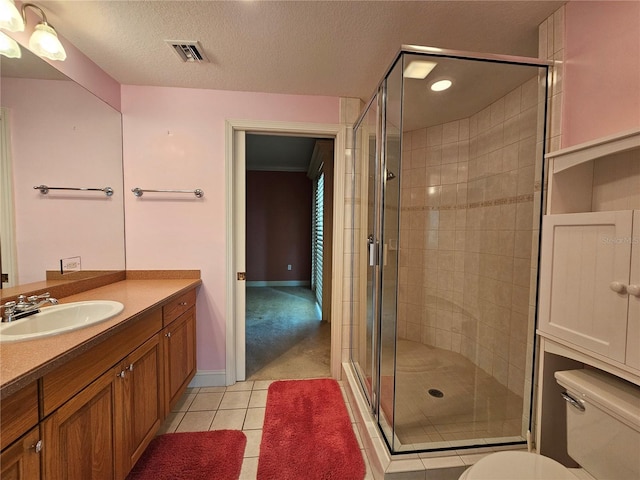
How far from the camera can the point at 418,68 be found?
1.48m

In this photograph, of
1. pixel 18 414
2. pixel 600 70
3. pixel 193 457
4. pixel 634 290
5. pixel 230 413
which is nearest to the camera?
pixel 18 414

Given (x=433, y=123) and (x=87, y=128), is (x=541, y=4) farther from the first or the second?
(x=87, y=128)

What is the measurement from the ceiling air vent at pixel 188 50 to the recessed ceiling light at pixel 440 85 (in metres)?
1.53

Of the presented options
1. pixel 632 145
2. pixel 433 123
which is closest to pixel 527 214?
pixel 632 145

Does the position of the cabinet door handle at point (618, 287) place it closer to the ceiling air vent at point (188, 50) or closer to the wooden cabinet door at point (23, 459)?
the wooden cabinet door at point (23, 459)

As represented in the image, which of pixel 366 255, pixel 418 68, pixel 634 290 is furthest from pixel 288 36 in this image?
pixel 634 290

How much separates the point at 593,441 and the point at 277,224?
5.20 m

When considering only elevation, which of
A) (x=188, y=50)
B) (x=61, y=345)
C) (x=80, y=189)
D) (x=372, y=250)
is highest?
(x=188, y=50)

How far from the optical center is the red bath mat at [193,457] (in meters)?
1.33

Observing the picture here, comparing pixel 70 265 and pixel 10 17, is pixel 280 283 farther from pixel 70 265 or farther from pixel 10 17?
pixel 10 17

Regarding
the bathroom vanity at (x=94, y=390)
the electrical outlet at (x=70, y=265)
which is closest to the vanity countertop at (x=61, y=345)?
the bathroom vanity at (x=94, y=390)

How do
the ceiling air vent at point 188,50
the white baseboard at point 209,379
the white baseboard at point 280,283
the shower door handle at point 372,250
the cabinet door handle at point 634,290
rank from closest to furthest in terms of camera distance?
the cabinet door handle at point 634,290, the ceiling air vent at point 188,50, the shower door handle at point 372,250, the white baseboard at point 209,379, the white baseboard at point 280,283

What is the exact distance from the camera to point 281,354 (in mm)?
2641

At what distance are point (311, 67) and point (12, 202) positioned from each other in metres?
1.79
